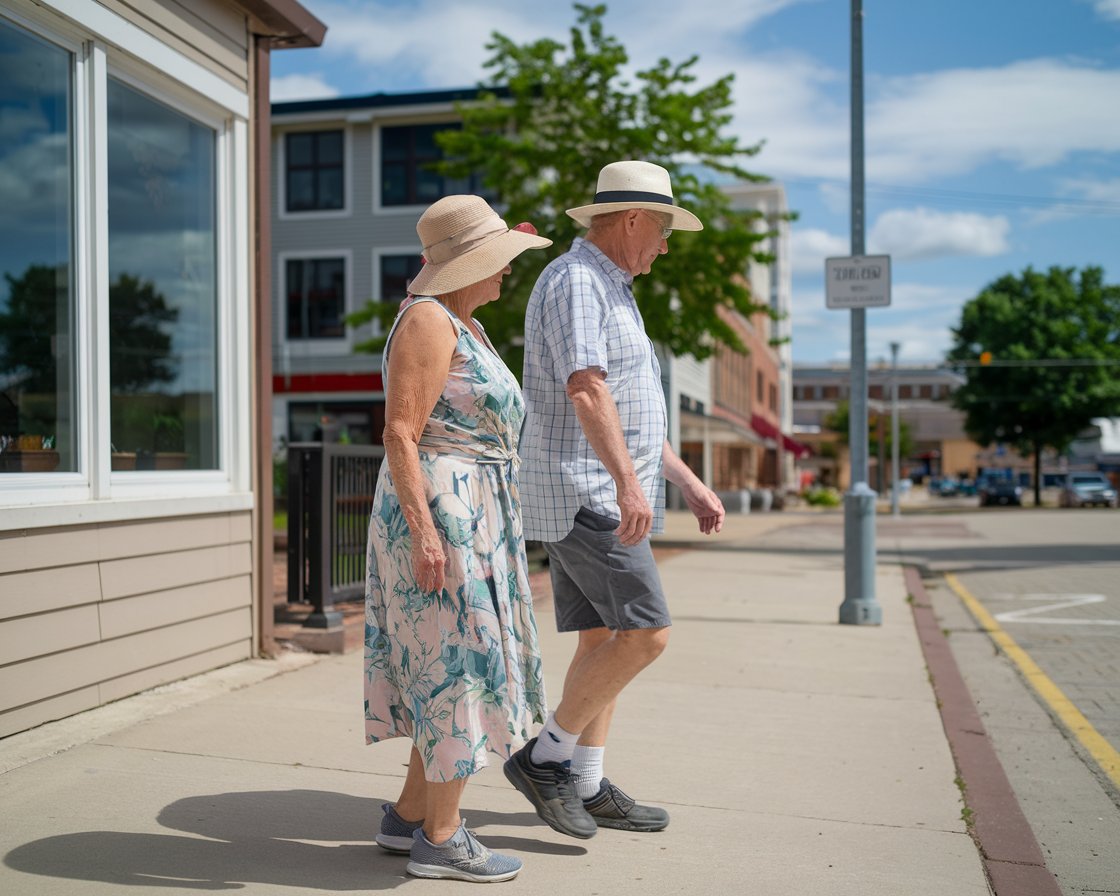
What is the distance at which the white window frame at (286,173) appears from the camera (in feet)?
93.7

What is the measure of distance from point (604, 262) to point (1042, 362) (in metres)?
54.6

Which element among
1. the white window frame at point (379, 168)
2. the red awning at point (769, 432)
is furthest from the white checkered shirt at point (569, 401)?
the red awning at point (769, 432)

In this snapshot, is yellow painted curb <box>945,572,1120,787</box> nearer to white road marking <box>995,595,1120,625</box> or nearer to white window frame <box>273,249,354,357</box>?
white road marking <box>995,595,1120,625</box>

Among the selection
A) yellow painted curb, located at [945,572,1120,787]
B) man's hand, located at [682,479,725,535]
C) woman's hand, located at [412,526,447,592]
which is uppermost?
man's hand, located at [682,479,725,535]

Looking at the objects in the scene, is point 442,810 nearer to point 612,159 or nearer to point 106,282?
point 106,282

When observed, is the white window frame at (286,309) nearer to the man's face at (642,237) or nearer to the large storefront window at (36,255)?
the large storefront window at (36,255)

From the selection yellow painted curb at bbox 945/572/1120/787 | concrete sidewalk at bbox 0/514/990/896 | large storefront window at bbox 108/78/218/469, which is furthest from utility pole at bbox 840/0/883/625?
large storefront window at bbox 108/78/218/469

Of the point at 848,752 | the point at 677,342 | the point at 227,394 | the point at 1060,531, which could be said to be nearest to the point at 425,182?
the point at 677,342

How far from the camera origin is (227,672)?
615cm

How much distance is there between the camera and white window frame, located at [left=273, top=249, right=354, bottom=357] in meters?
28.7

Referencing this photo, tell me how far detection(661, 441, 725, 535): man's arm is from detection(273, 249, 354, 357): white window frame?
25.3 metres

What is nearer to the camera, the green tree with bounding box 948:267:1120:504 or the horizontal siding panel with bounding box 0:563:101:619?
the horizontal siding panel with bounding box 0:563:101:619

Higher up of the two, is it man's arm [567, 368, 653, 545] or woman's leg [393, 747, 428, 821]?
man's arm [567, 368, 653, 545]

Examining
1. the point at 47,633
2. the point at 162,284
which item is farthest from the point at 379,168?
the point at 47,633
